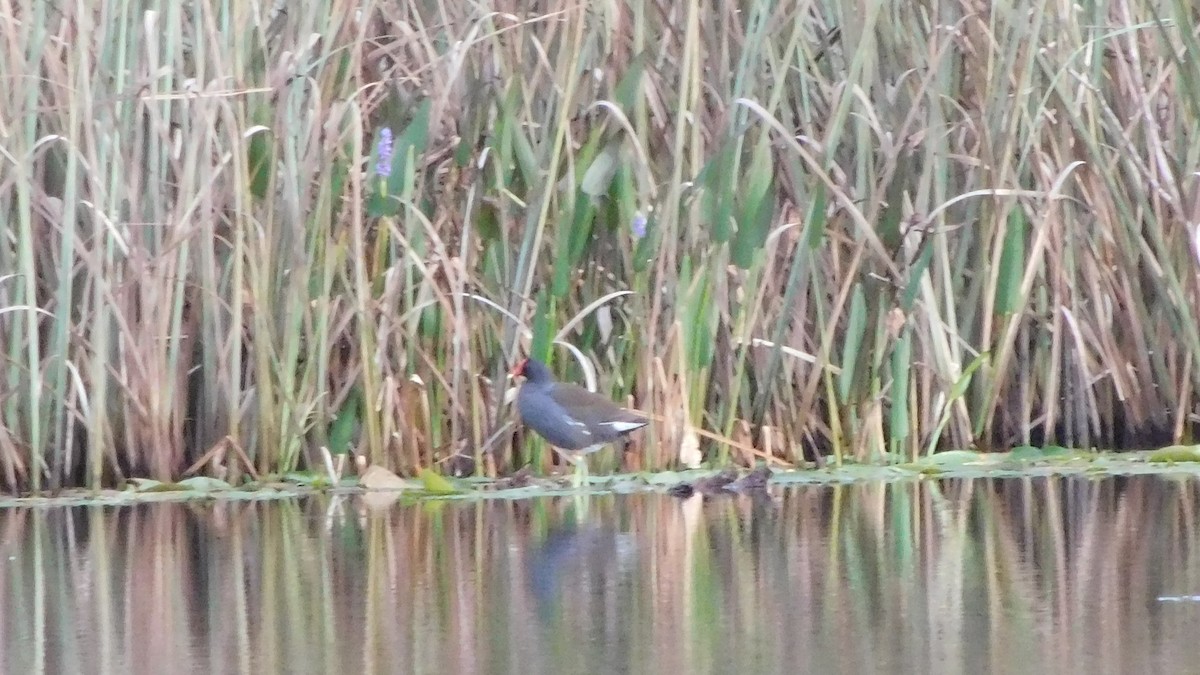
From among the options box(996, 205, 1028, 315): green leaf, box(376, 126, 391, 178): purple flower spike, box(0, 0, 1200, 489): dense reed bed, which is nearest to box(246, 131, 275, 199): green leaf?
box(0, 0, 1200, 489): dense reed bed

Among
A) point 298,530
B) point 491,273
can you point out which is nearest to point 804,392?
point 491,273

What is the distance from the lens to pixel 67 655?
4422 mm

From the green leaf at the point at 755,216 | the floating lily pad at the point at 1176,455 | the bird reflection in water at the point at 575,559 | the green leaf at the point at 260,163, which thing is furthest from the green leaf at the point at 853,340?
the green leaf at the point at 260,163

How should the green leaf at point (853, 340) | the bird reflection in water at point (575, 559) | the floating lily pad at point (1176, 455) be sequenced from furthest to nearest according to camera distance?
the green leaf at point (853, 340) < the floating lily pad at point (1176, 455) < the bird reflection in water at point (575, 559)

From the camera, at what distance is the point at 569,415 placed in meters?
6.75

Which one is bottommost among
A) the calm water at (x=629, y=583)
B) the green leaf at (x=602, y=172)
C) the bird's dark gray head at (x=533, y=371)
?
the calm water at (x=629, y=583)

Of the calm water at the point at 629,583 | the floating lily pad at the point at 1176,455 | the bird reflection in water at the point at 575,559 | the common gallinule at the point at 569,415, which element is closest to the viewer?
the calm water at the point at 629,583

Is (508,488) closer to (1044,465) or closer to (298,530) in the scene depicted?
(298,530)

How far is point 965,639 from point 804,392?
303cm

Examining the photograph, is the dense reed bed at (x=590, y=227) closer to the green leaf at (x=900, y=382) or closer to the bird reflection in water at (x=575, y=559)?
the green leaf at (x=900, y=382)

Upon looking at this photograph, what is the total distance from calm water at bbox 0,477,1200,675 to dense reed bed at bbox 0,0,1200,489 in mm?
407

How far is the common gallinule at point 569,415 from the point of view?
6.77 meters

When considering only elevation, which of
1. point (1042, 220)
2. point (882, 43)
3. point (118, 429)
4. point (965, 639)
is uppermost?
point (882, 43)

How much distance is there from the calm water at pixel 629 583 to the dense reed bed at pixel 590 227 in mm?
407
